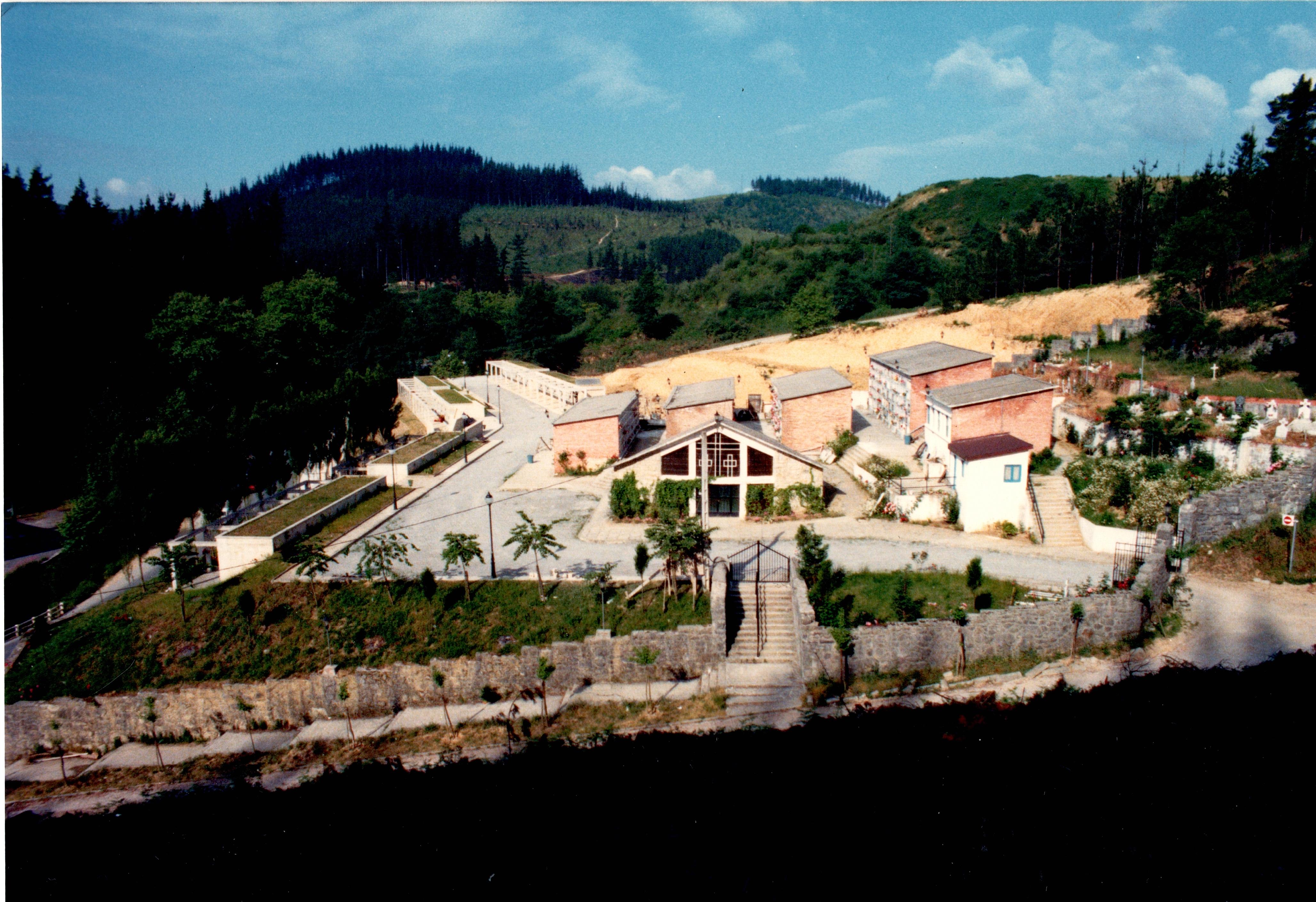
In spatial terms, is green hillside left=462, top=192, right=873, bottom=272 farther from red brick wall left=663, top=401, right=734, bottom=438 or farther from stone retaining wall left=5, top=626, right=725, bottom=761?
stone retaining wall left=5, top=626, right=725, bottom=761

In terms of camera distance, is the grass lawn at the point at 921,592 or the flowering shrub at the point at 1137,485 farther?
the flowering shrub at the point at 1137,485

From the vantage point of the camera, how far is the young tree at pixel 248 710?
1574 centimetres

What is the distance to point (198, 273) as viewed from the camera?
175 feet

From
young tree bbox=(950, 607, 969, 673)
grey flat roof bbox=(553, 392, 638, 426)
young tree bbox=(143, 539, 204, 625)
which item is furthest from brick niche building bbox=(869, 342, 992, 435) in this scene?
young tree bbox=(143, 539, 204, 625)

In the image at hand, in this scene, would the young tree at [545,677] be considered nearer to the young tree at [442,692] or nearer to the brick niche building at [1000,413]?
the young tree at [442,692]

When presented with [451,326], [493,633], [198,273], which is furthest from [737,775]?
[451,326]

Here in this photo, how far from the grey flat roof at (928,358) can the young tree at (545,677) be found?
1975 cm

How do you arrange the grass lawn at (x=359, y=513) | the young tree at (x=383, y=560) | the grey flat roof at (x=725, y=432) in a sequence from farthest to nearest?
the grass lawn at (x=359, y=513), the grey flat roof at (x=725, y=432), the young tree at (x=383, y=560)

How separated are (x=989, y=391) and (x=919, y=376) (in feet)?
17.0

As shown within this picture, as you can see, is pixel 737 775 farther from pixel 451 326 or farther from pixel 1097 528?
pixel 451 326

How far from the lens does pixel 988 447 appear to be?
21.5 metres

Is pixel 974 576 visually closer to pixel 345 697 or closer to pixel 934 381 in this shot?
pixel 345 697

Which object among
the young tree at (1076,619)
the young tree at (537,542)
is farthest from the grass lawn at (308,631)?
the young tree at (1076,619)

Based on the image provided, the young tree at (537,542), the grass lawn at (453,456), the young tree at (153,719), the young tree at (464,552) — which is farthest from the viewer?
the grass lawn at (453,456)
